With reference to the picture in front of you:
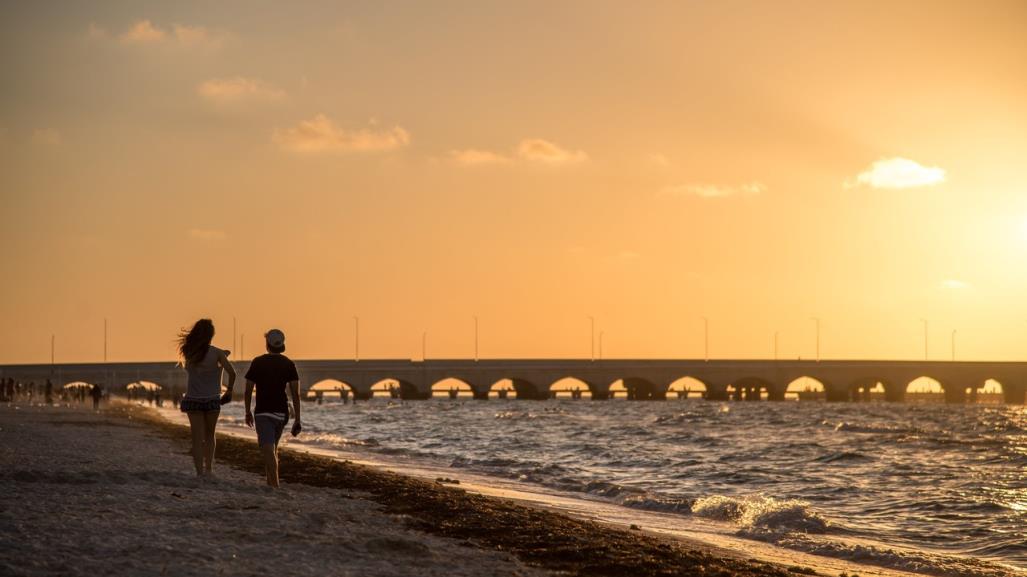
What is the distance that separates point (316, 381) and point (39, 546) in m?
122

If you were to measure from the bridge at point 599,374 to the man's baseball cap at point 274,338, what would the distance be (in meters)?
108

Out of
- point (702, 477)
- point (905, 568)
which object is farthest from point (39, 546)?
point (702, 477)

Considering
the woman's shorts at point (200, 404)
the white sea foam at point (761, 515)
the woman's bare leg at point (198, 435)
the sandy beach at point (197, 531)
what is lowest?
the white sea foam at point (761, 515)

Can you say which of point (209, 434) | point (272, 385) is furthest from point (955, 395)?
point (272, 385)

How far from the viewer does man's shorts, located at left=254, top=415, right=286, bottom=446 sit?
42.6 feet

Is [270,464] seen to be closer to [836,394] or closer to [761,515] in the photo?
[761,515]

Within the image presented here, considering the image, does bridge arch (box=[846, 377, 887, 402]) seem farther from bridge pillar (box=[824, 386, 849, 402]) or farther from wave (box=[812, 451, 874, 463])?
wave (box=[812, 451, 874, 463])

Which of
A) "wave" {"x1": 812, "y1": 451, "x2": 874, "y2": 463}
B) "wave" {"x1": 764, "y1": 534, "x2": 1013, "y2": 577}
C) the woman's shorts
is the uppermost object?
the woman's shorts

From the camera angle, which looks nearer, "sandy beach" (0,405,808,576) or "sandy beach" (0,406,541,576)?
"sandy beach" (0,406,541,576)

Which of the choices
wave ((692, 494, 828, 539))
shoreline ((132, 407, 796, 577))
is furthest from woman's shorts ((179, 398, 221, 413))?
wave ((692, 494, 828, 539))

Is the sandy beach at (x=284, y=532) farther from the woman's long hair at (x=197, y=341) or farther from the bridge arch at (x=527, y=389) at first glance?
the bridge arch at (x=527, y=389)

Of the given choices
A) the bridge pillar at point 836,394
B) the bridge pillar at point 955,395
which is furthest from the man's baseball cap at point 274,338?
the bridge pillar at point 955,395

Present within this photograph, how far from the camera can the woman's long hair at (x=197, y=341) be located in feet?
43.9

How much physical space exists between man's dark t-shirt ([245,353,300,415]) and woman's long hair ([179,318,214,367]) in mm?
784
